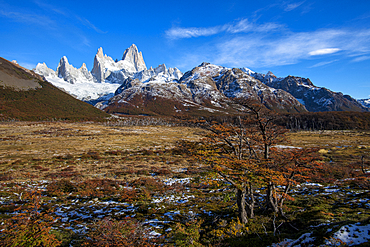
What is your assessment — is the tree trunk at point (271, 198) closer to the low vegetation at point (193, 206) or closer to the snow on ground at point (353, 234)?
the low vegetation at point (193, 206)

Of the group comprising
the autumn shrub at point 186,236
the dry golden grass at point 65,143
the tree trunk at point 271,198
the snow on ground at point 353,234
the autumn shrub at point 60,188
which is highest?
the snow on ground at point 353,234

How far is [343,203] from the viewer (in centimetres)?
1291

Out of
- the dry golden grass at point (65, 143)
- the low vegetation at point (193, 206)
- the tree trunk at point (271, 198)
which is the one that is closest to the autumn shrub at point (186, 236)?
the low vegetation at point (193, 206)

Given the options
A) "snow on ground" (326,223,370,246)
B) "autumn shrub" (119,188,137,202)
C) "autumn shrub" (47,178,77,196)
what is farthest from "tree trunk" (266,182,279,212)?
"autumn shrub" (47,178,77,196)

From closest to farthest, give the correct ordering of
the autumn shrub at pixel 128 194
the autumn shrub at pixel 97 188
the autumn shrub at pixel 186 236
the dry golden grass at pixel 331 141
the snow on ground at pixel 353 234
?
the snow on ground at pixel 353 234, the autumn shrub at pixel 186 236, the autumn shrub at pixel 128 194, the autumn shrub at pixel 97 188, the dry golden grass at pixel 331 141

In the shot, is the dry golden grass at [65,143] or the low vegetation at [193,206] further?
the dry golden grass at [65,143]

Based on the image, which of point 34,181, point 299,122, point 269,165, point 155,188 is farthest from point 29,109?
point 299,122

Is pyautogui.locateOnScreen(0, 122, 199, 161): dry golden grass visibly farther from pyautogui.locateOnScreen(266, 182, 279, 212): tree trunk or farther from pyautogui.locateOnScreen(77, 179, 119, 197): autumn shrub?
pyautogui.locateOnScreen(77, 179, 119, 197): autumn shrub

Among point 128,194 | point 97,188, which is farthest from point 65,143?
point 128,194

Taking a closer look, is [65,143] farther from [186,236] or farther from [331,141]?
[331,141]

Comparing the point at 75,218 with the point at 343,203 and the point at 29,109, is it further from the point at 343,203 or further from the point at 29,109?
the point at 29,109

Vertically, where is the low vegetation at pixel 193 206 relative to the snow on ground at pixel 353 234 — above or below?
below

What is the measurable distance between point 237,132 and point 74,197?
18.1 meters

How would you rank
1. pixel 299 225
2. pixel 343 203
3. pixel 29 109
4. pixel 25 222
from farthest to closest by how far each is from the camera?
pixel 29 109
pixel 343 203
pixel 299 225
pixel 25 222
